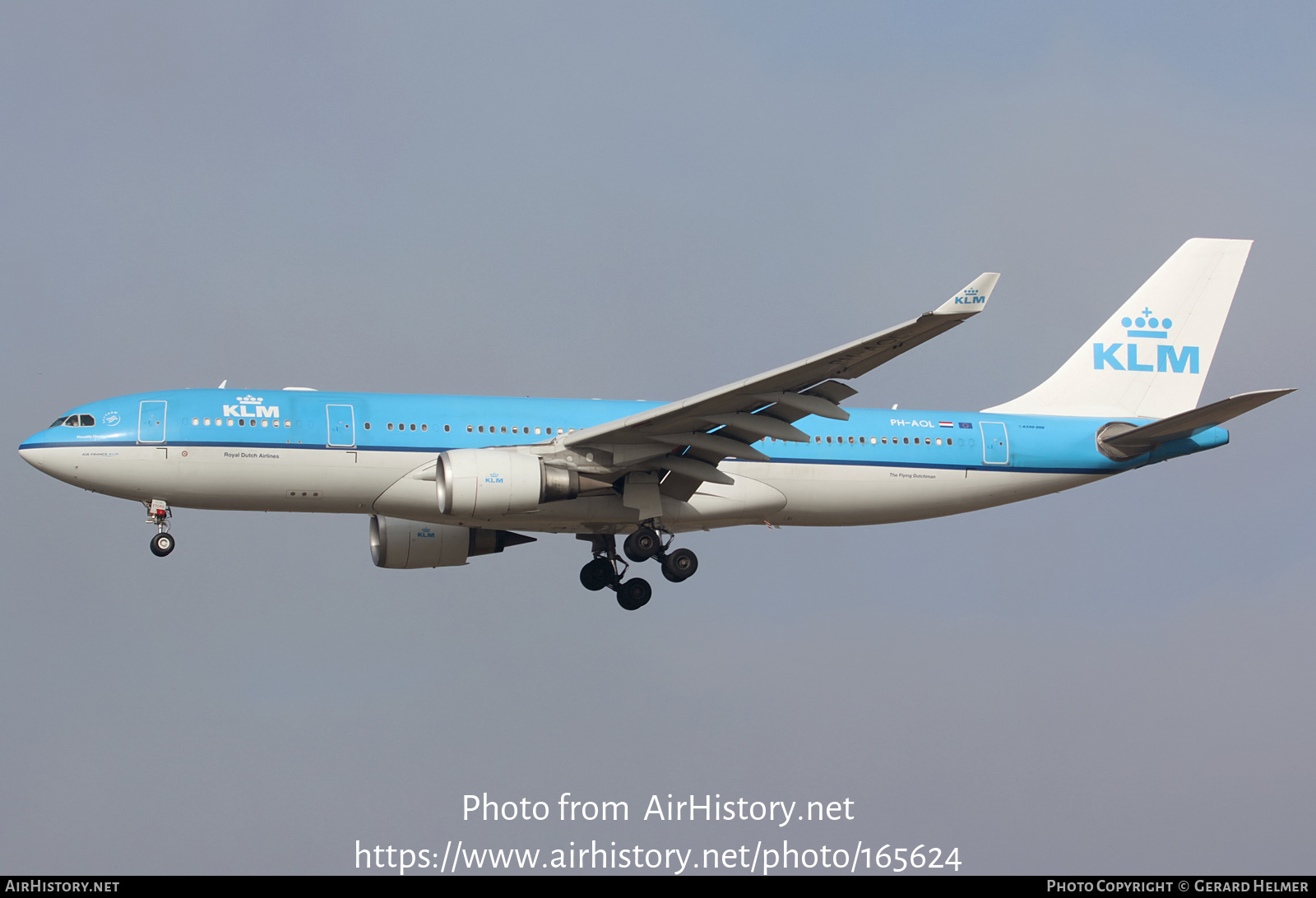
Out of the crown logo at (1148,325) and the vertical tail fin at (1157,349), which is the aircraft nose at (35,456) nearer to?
the vertical tail fin at (1157,349)

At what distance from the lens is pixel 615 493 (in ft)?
115

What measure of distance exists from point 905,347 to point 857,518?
9.22m

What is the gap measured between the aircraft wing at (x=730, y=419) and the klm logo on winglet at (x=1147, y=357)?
11.9m

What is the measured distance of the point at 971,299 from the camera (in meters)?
26.8

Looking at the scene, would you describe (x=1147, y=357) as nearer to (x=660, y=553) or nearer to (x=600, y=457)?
(x=660, y=553)

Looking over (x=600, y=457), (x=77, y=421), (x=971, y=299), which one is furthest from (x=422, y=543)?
(x=971, y=299)

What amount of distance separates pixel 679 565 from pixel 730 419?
5420 millimetres

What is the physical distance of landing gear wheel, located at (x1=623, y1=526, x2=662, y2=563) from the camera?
35656mm

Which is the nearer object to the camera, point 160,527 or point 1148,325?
point 160,527

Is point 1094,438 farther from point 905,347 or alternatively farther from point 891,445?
point 905,347

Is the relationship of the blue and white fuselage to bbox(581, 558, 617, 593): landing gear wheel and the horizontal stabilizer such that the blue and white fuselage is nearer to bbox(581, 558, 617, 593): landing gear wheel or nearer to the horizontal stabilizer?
the horizontal stabilizer

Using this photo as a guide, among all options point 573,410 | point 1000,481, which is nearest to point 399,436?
point 573,410

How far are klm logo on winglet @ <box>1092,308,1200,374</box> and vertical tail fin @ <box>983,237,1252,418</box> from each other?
21mm

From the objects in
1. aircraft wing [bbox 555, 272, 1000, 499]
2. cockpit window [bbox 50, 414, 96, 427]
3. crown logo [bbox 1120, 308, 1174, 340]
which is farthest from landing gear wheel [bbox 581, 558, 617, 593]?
crown logo [bbox 1120, 308, 1174, 340]
